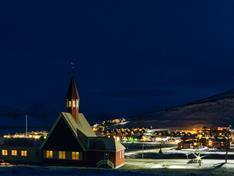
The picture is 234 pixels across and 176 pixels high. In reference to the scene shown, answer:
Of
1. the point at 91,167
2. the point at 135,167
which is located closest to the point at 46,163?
the point at 91,167

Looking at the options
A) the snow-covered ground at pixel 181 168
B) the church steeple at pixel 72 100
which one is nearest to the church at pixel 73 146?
the church steeple at pixel 72 100

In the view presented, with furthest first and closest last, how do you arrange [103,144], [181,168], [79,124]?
[79,124] → [103,144] → [181,168]

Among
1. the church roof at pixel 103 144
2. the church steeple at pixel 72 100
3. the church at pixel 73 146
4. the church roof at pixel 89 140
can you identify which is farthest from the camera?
the church steeple at pixel 72 100

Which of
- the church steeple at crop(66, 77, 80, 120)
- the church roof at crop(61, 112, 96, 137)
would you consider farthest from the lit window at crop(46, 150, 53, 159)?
the church steeple at crop(66, 77, 80, 120)

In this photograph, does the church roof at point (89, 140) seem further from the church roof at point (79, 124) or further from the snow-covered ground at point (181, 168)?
the snow-covered ground at point (181, 168)

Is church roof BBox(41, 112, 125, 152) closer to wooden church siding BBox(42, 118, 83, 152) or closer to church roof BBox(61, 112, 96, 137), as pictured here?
church roof BBox(61, 112, 96, 137)

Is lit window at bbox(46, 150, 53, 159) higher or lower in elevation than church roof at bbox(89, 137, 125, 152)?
lower

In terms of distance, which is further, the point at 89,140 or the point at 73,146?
the point at 73,146

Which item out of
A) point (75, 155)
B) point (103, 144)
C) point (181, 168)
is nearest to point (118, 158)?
point (103, 144)

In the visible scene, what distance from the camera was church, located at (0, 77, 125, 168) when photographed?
227 feet

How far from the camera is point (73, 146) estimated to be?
7056 cm

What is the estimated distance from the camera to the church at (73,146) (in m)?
69.2

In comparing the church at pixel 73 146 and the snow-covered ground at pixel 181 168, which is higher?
the church at pixel 73 146

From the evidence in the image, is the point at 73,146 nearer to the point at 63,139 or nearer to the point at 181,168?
the point at 63,139
